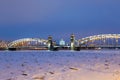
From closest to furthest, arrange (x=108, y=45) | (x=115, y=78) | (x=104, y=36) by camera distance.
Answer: (x=115, y=78) → (x=108, y=45) → (x=104, y=36)

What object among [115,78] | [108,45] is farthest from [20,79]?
[108,45]

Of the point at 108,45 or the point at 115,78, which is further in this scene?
the point at 108,45

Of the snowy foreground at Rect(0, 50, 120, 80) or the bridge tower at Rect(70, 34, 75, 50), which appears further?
the bridge tower at Rect(70, 34, 75, 50)

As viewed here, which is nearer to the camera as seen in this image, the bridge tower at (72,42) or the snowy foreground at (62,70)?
the snowy foreground at (62,70)

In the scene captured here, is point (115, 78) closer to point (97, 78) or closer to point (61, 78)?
point (97, 78)

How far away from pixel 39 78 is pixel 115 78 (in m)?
3.39

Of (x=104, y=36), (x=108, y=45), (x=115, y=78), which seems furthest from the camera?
(x=104, y=36)

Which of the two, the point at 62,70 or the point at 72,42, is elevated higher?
the point at 72,42

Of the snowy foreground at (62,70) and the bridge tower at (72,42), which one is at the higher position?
the bridge tower at (72,42)

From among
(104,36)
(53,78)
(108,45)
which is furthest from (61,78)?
(104,36)

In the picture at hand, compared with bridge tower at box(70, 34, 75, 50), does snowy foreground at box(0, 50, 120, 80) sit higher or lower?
lower

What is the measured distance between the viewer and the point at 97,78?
16766mm

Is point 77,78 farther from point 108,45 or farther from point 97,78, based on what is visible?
point 108,45

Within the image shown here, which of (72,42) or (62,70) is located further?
(72,42)
